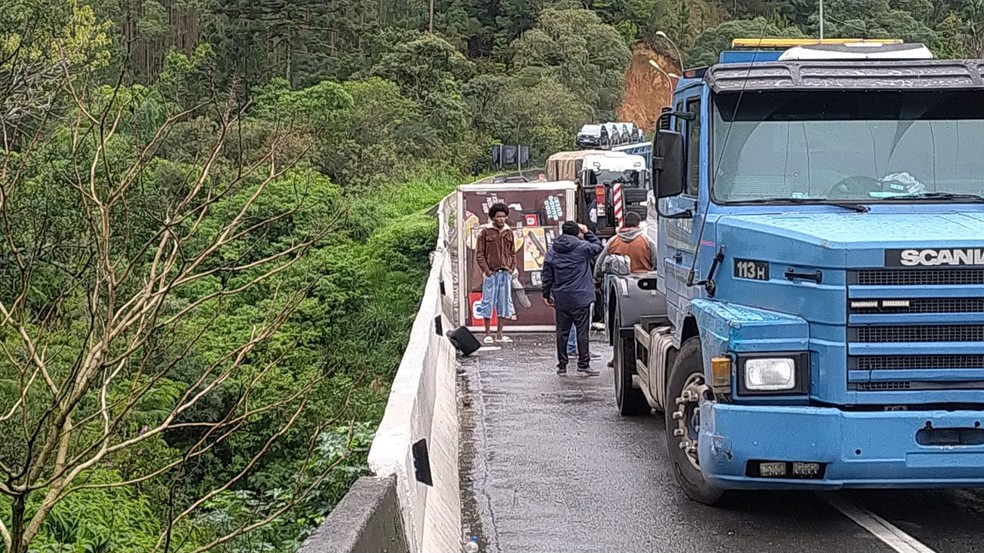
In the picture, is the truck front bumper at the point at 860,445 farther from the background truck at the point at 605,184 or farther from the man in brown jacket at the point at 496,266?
the background truck at the point at 605,184

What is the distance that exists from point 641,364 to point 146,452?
278 inches

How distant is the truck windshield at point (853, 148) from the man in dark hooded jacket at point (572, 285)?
240 inches

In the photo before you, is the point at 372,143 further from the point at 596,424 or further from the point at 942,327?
the point at 942,327

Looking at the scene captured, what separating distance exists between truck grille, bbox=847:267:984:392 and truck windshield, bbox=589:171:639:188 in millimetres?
28006

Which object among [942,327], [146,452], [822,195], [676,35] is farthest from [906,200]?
[676,35]

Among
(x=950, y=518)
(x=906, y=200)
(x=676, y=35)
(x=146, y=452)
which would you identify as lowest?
(x=146, y=452)

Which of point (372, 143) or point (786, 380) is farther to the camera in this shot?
point (372, 143)

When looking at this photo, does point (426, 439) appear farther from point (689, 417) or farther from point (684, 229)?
point (684, 229)

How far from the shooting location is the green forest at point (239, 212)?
621 centimetres

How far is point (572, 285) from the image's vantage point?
14.9m

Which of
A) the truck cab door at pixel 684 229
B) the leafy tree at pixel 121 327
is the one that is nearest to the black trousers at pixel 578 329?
the leafy tree at pixel 121 327

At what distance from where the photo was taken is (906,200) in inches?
327

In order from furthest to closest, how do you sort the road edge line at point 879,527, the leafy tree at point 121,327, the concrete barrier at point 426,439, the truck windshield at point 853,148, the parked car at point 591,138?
the parked car at point 591,138
the truck windshield at point 853,148
the road edge line at point 879,527
the concrete barrier at point 426,439
the leafy tree at point 121,327

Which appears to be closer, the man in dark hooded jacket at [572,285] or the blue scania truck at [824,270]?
the blue scania truck at [824,270]
